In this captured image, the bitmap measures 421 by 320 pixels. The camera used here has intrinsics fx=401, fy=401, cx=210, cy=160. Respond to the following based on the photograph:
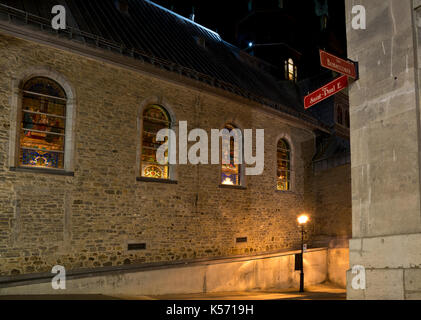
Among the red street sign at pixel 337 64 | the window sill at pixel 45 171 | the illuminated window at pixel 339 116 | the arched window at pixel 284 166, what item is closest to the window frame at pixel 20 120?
the window sill at pixel 45 171

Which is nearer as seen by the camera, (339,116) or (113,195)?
(113,195)

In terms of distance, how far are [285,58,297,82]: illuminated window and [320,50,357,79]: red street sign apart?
17.2m

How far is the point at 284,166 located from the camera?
19.5m

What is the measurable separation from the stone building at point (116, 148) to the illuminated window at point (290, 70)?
743 centimetres

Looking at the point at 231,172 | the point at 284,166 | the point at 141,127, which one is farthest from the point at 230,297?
the point at 284,166

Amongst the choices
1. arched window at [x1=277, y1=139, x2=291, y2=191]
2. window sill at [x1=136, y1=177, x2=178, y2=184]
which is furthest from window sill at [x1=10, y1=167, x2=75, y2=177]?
arched window at [x1=277, y1=139, x2=291, y2=191]

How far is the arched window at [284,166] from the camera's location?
19172 mm

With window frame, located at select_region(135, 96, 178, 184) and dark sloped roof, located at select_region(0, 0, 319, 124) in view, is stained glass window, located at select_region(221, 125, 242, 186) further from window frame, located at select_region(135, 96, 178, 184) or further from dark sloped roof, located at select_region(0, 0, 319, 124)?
window frame, located at select_region(135, 96, 178, 184)

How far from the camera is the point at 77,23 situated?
13.1 metres

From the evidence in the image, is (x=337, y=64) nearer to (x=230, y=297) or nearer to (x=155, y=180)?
(x=230, y=297)

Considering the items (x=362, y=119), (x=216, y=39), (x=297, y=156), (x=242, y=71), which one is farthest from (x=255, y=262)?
(x=216, y=39)

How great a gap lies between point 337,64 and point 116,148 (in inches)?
302

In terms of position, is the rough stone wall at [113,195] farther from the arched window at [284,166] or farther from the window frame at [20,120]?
the arched window at [284,166]

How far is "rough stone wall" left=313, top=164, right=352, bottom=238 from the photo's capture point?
18641mm
